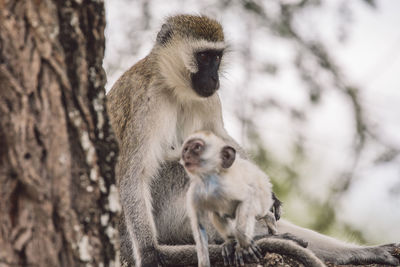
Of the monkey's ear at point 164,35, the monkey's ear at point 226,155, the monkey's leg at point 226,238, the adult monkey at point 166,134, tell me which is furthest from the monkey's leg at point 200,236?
the monkey's ear at point 164,35

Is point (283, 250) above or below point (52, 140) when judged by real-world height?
below

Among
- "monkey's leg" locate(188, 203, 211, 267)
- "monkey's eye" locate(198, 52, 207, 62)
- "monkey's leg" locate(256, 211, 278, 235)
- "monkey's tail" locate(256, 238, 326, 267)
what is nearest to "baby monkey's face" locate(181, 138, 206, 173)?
"monkey's leg" locate(188, 203, 211, 267)

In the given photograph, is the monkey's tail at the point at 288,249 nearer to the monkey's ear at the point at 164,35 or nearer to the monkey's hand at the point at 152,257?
the monkey's hand at the point at 152,257

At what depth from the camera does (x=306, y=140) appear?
6.38 m

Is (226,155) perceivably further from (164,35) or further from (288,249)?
(164,35)

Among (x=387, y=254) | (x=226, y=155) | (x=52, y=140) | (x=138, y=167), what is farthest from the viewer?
(x=138, y=167)

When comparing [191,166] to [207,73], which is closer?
[191,166]

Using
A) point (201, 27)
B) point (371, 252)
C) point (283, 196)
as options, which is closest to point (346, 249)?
point (371, 252)

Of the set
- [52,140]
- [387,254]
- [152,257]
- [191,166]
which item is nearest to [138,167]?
[152,257]

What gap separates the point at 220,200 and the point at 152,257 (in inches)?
35.5

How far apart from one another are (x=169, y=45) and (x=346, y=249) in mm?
2492

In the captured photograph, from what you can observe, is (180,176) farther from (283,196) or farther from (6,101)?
(6,101)

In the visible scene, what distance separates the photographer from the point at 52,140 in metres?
2.40

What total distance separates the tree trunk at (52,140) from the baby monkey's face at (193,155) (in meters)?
1.39
